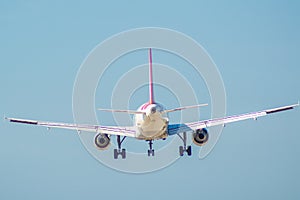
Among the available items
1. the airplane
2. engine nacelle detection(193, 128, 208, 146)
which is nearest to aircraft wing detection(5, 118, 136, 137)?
the airplane

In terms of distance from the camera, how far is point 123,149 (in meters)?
163

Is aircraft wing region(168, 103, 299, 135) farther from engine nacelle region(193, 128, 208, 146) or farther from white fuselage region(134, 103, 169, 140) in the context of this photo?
white fuselage region(134, 103, 169, 140)

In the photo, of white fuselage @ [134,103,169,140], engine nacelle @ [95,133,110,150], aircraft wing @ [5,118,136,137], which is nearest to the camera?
white fuselage @ [134,103,169,140]

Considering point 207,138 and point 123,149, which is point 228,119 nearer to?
point 207,138

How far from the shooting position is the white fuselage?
148500 mm

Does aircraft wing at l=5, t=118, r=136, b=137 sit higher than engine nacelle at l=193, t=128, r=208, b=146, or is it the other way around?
aircraft wing at l=5, t=118, r=136, b=137

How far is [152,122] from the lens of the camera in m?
149

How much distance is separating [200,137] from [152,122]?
517 inches

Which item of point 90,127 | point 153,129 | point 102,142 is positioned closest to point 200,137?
point 153,129

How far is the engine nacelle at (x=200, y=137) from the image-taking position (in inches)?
6294

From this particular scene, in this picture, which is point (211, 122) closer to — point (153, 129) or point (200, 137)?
point (200, 137)

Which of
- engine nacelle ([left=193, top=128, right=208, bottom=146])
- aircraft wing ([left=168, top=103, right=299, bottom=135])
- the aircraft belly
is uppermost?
aircraft wing ([left=168, top=103, right=299, bottom=135])

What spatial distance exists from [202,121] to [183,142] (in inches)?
169

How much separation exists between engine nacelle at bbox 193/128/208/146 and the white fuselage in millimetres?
8621
